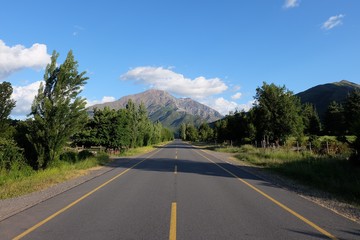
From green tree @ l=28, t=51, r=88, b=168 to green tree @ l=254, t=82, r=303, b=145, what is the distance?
23.5 meters

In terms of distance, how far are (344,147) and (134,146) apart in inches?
1360

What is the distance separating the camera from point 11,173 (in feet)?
→ 57.7

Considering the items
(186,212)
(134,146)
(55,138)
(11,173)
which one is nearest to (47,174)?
(11,173)

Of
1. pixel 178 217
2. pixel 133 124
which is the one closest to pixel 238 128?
pixel 133 124

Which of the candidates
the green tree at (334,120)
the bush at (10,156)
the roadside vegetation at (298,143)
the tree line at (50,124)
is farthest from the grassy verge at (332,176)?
the green tree at (334,120)

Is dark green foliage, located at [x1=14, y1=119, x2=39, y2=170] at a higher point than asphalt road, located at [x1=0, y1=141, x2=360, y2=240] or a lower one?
higher

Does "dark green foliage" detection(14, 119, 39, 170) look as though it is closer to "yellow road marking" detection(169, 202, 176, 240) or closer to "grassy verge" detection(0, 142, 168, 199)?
"grassy verge" detection(0, 142, 168, 199)

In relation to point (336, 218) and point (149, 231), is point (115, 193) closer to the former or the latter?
point (149, 231)

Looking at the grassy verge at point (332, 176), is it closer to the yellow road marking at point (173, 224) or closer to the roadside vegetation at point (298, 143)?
the roadside vegetation at point (298, 143)

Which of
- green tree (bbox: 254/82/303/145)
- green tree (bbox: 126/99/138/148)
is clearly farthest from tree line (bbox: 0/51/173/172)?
green tree (bbox: 126/99/138/148)

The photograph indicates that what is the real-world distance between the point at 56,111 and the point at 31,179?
5.73m

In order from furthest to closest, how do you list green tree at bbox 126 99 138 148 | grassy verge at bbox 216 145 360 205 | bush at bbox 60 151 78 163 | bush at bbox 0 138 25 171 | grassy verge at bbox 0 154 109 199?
green tree at bbox 126 99 138 148 < bush at bbox 60 151 78 163 < bush at bbox 0 138 25 171 < grassy verge at bbox 0 154 109 199 < grassy verge at bbox 216 145 360 205

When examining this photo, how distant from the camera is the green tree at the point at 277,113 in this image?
37.3m

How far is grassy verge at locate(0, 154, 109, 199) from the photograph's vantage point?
13.2 metres
